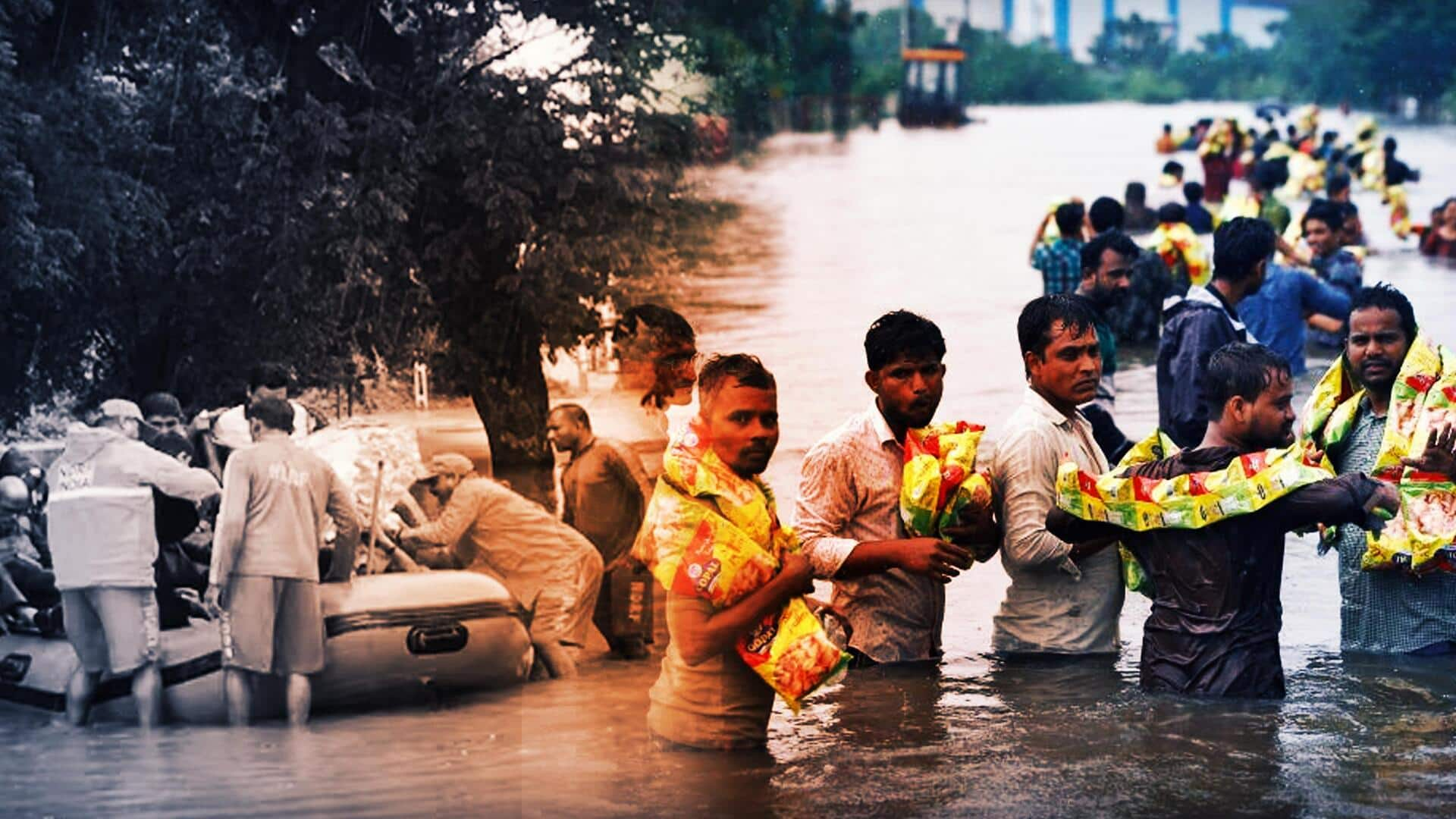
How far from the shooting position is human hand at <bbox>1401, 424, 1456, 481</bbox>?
5.52m

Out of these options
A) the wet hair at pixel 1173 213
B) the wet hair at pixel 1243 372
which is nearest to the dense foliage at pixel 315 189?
the wet hair at pixel 1243 372

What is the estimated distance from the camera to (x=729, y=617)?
4.75 m

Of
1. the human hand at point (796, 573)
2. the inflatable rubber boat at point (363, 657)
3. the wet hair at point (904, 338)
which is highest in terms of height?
the wet hair at point (904, 338)

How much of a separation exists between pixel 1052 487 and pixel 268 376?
3876 millimetres

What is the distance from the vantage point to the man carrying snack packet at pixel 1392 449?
5.76 meters

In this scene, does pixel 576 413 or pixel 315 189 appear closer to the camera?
pixel 576 413

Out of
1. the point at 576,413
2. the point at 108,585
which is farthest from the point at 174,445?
the point at 576,413

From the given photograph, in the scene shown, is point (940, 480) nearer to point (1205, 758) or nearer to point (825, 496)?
point (825, 496)

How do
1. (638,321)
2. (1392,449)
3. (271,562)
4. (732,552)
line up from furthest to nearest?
(638,321) → (271,562) → (1392,449) → (732,552)

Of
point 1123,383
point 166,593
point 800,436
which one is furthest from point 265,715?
point 1123,383

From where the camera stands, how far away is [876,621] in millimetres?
5688

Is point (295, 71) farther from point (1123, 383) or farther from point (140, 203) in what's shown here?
point (1123, 383)

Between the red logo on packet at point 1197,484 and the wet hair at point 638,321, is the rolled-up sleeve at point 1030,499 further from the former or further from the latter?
the wet hair at point 638,321

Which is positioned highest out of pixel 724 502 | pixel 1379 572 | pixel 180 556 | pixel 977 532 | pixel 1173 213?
→ pixel 1173 213
